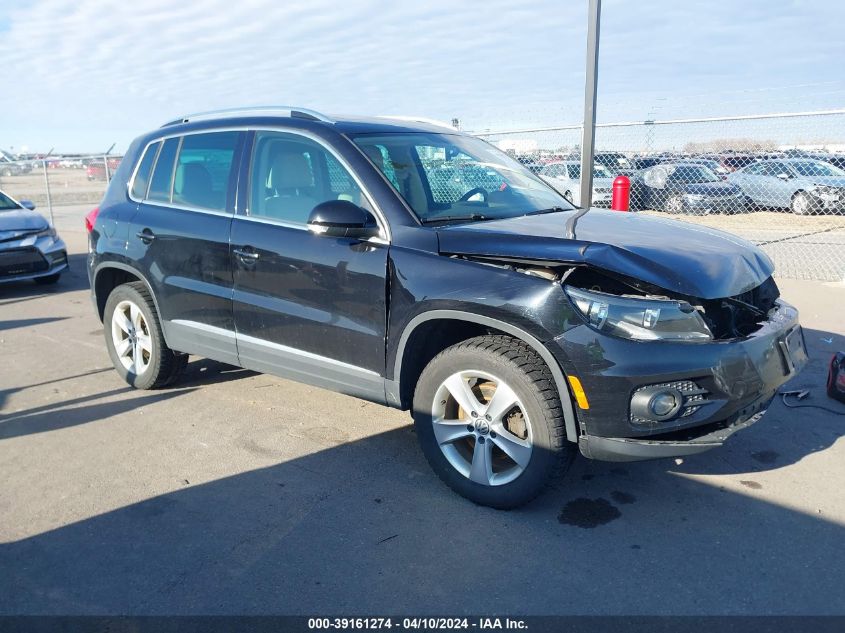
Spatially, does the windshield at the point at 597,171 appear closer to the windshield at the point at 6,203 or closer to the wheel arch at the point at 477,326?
the windshield at the point at 6,203

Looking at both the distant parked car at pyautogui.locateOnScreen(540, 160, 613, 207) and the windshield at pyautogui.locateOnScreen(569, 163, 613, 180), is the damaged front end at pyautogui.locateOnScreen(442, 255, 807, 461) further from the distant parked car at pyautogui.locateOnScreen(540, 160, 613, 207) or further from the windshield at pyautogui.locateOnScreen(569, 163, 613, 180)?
the windshield at pyautogui.locateOnScreen(569, 163, 613, 180)

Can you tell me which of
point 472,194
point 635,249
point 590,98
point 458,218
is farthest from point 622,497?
point 590,98

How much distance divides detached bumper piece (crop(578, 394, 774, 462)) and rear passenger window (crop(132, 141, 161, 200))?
3672 mm

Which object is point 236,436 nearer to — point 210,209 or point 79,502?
point 79,502

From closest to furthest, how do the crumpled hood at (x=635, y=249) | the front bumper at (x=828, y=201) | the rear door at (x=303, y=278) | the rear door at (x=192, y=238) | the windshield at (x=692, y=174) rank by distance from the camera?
the crumpled hood at (x=635, y=249) → the rear door at (x=303, y=278) → the rear door at (x=192, y=238) → the windshield at (x=692, y=174) → the front bumper at (x=828, y=201)

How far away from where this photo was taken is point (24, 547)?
11.0 feet

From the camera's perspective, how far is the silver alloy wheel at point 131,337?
5.38m

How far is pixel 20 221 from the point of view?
31.8ft

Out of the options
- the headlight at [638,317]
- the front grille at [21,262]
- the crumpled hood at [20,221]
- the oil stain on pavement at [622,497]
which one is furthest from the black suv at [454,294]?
the crumpled hood at [20,221]

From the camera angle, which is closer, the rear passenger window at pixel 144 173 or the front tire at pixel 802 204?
the rear passenger window at pixel 144 173

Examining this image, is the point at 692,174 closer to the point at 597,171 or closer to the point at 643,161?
the point at 643,161

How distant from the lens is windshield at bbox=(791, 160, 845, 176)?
12094 mm

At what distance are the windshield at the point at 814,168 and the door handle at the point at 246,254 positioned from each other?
10.9 metres

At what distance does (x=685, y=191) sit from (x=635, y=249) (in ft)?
33.7
